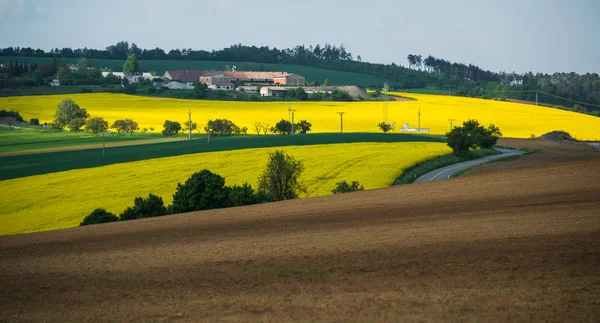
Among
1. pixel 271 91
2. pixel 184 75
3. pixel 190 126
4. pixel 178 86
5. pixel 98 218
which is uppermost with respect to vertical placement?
pixel 184 75

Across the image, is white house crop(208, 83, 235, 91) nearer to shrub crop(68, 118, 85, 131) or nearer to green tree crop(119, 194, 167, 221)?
shrub crop(68, 118, 85, 131)

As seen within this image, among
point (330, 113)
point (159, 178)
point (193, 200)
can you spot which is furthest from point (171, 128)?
point (193, 200)

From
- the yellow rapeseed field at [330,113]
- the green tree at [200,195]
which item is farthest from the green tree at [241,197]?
the yellow rapeseed field at [330,113]

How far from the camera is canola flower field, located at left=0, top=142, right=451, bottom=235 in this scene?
140ft

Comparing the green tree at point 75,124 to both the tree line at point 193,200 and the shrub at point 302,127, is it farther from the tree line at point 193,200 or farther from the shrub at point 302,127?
the tree line at point 193,200

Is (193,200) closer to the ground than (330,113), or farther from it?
closer to the ground

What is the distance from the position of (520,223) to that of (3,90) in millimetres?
95376

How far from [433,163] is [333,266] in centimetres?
4298

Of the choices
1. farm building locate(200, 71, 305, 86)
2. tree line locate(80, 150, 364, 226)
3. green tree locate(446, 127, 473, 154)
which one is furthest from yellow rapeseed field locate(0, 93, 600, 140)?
tree line locate(80, 150, 364, 226)

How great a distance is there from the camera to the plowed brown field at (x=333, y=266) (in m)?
14.2

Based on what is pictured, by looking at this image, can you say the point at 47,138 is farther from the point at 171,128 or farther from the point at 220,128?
the point at 220,128

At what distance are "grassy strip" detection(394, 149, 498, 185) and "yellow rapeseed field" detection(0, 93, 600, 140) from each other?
21472 millimetres

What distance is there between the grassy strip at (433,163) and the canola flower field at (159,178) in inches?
25.0

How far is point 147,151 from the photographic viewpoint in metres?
64.6
